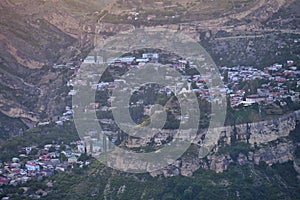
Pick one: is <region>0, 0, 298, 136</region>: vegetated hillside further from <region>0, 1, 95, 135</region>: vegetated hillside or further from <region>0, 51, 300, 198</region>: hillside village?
<region>0, 51, 300, 198</region>: hillside village

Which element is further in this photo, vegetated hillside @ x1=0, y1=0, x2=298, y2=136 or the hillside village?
vegetated hillside @ x1=0, y1=0, x2=298, y2=136

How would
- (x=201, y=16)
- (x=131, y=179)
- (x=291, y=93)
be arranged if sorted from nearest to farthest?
1. (x=131, y=179)
2. (x=291, y=93)
3. (x=201, y=16)

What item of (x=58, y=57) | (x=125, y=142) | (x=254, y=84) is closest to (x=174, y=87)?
(x=254, y=84)

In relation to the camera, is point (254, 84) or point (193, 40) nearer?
point (254, 84)

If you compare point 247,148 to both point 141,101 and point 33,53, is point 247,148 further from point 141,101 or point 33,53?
point 33,53

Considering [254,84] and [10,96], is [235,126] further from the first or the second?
[10,96]

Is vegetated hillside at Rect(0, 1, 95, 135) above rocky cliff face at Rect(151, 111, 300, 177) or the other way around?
above

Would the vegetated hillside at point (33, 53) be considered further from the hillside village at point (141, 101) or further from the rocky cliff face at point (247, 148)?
the rocky cliff face at point (247, 148)

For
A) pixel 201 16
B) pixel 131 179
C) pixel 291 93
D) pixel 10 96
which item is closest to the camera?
pixel 131 179

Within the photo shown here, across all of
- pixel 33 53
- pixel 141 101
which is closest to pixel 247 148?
pixel 141 101

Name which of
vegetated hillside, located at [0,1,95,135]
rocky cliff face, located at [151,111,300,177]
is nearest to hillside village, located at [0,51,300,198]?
rocky cliff face, located at [151,111,300,177]

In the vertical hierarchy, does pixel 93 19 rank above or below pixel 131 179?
above
